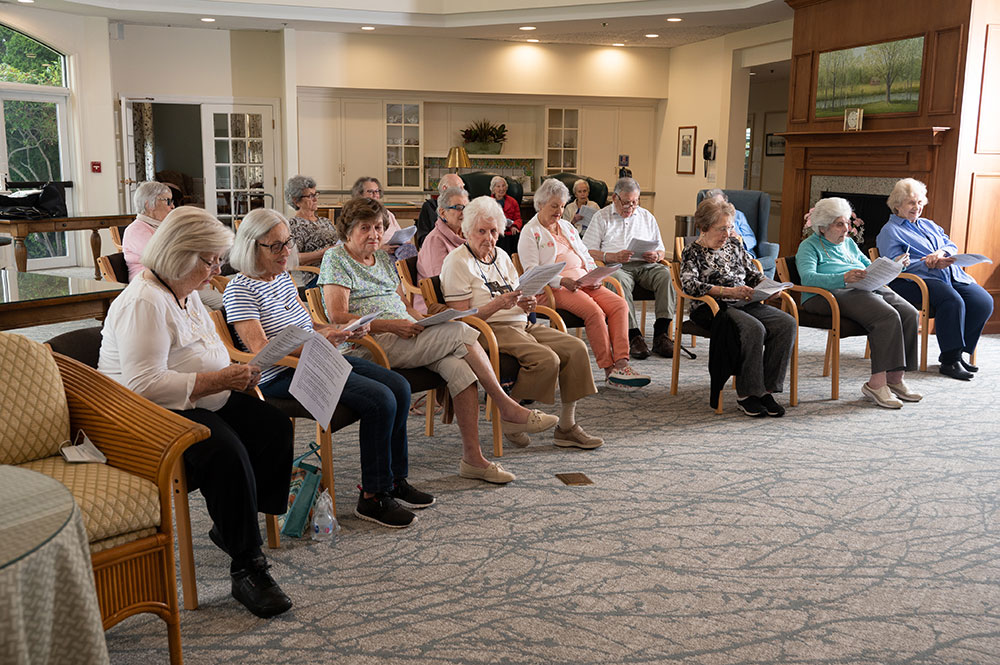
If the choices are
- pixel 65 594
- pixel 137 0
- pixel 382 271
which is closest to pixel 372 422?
pixel 382 271

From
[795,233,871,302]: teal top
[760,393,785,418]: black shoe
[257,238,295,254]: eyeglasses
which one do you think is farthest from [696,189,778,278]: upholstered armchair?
[257,238,295,254]: eyeglasses

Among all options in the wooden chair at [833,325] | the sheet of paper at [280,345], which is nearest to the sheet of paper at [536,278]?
the sheet of paper at [280,345]

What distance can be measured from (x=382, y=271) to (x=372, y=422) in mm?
948

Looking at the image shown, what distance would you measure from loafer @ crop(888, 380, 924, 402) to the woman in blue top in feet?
2.53

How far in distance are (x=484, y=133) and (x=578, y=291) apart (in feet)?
26.3

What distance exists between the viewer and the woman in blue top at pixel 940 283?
6215mm

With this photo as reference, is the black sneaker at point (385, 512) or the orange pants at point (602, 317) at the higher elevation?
the orange pants at point (602, 317)

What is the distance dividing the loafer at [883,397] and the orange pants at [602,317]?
1.54 meters

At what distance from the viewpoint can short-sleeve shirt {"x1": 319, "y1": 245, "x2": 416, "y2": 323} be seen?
402 centimetres

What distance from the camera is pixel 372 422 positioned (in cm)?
348

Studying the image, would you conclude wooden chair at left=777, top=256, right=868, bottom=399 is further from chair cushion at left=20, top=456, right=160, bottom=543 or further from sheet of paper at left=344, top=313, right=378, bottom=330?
chair cushion at left=20, top=456, right=160, bottom=543

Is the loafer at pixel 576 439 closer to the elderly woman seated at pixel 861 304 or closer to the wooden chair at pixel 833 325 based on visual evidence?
the wooden chair at pixel 833 325

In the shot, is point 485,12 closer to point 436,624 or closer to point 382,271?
point 382,271

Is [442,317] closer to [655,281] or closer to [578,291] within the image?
[578,291]
